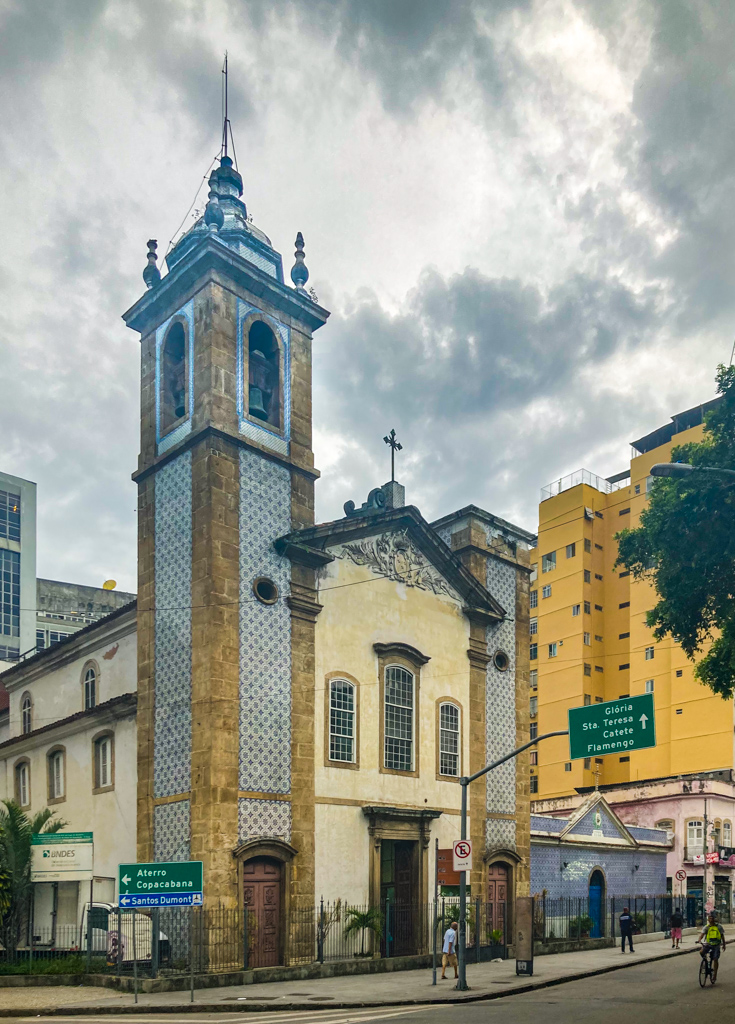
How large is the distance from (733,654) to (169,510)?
1485cm

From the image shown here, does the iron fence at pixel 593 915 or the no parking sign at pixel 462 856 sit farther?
the iron fence at pixel 593 915

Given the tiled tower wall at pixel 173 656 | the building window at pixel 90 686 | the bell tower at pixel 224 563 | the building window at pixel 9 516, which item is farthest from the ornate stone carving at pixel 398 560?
the building window at pixel 9 516

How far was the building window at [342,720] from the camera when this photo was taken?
28.2 metres

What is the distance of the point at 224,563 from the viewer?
26125 mm

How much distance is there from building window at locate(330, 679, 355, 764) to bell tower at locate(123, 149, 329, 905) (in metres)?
1.13

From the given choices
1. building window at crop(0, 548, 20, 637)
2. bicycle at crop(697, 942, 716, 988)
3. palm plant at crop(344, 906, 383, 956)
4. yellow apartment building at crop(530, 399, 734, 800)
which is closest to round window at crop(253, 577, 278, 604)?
palm plant at crop(344, 906, 383, 956)

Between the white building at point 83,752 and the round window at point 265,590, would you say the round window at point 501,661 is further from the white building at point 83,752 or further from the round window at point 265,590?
the white building at point 83,752

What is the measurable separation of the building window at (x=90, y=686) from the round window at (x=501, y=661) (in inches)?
504

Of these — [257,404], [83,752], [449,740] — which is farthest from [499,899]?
[257,404]

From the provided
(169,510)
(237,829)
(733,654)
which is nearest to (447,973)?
(237,829)

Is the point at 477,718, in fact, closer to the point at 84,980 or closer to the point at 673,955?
the point at 673,955

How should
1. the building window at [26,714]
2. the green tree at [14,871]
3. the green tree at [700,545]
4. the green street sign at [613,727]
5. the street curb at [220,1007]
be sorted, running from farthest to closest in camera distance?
1. the building window at [26,714]
2. the green tree at [14,871]
3. the green street sign at [613,727]
4. the green tree at [700,545]
5. the street curb at [220,1007]

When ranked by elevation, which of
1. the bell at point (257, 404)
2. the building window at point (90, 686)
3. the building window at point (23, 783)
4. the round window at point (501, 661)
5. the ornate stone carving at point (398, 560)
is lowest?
A: the building window at point (23, 783)

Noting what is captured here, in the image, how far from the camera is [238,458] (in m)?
27.4
